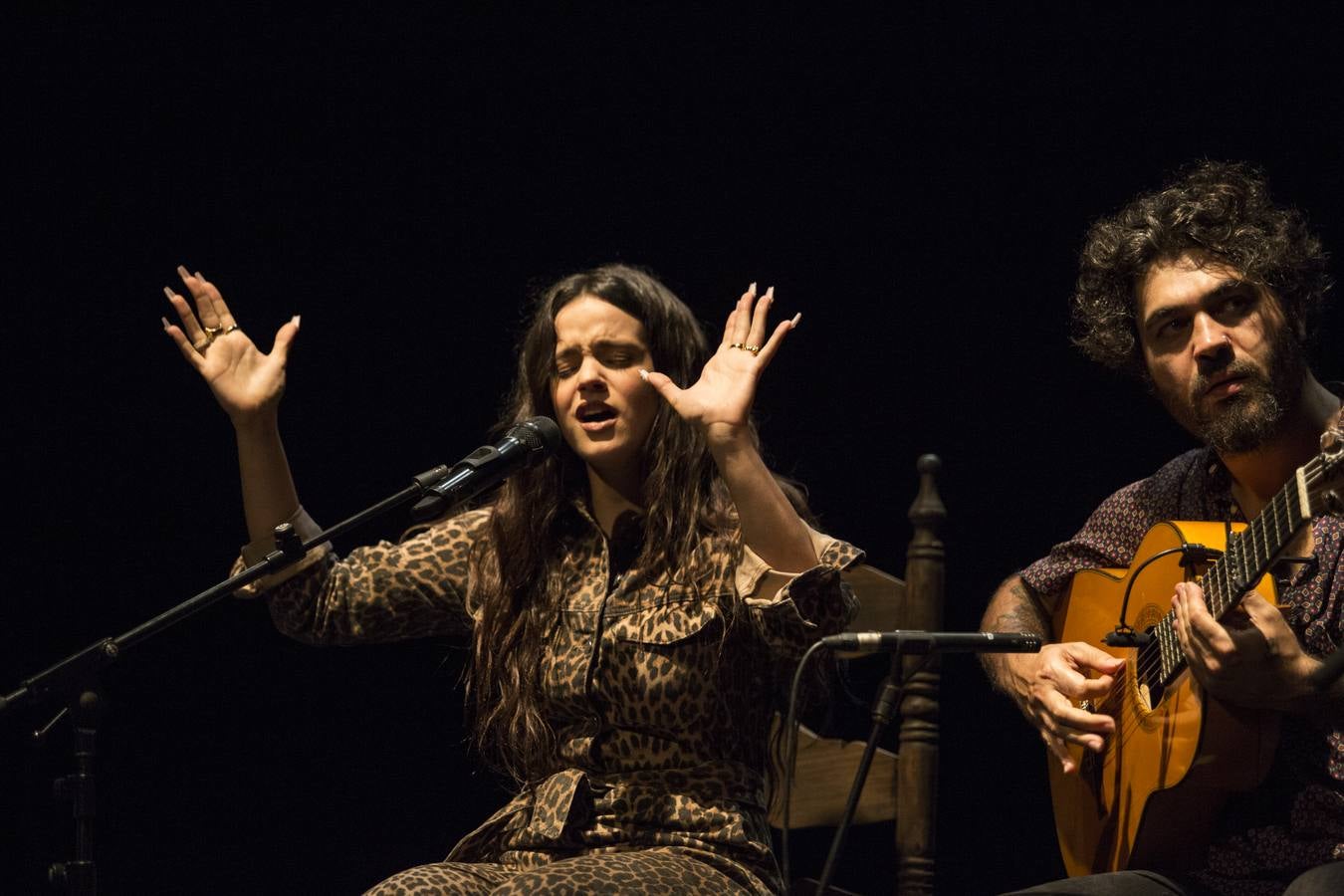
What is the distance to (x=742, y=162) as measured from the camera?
12.6 feet

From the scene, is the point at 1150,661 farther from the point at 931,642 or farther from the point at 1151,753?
the point at 931,642

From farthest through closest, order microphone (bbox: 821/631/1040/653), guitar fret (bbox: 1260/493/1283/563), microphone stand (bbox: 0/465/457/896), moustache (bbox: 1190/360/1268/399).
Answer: moustache (bbox: 1190/360/1268/399) → microphone stand (bbox: 0/465/457/896) → guitar fret (bbox: 1260/493/1283/563) → microphone (bbox: 821/631/1040/653)

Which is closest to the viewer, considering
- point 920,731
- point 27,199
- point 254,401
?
point 254,401

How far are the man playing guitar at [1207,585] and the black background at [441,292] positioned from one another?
3.17 feet

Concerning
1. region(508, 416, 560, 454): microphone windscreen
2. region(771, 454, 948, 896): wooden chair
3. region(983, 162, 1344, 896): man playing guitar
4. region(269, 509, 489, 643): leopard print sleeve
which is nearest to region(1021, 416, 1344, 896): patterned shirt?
region(983, 162, 1344, 896): man playing guitar

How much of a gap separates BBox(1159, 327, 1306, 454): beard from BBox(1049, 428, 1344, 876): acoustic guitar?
0.50 ft

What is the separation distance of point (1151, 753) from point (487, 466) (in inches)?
46.0

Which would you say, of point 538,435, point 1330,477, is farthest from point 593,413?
point 1330,477

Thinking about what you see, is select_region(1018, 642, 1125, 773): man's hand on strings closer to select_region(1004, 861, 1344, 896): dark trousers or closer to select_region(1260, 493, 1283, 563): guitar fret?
select_region(1004, 861, 1344, 896): dark trousers

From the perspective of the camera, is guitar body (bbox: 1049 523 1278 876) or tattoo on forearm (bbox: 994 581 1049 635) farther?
tattoo on forearm (bbox: 994 581 1049 635)

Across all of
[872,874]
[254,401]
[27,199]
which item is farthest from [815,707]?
[27,199]

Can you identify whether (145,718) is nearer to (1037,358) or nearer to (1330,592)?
(1037,358)

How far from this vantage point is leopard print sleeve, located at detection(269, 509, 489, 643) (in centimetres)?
274

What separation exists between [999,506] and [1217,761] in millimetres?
1684
